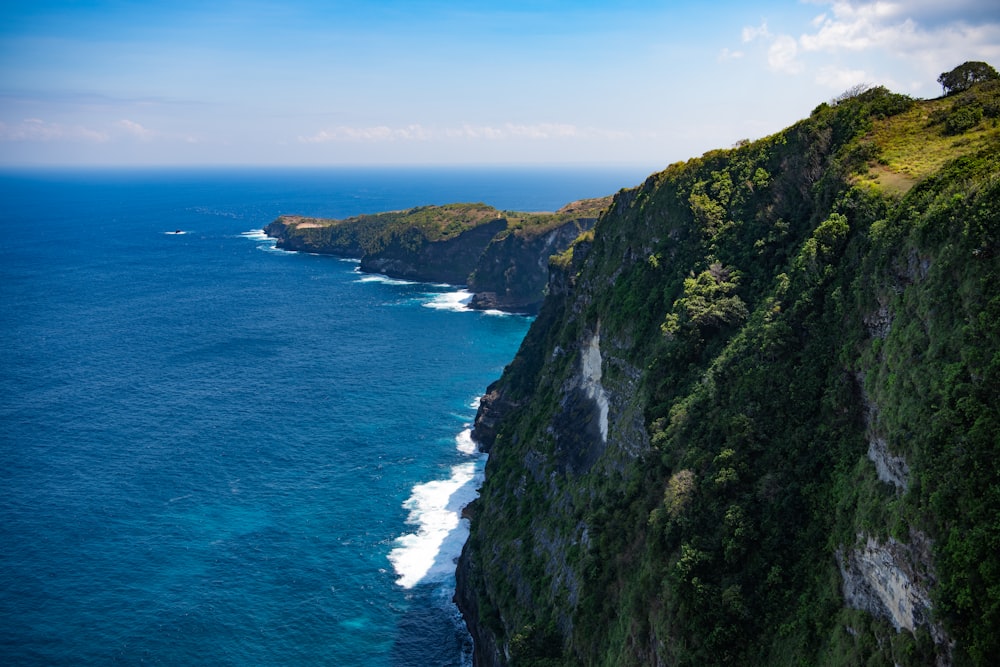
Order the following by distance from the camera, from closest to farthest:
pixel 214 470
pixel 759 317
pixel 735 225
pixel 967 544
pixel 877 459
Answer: pixel 967 544 < pixel 877 459 < pixel 759 317 < pixel 735 225 < pixel 214 470

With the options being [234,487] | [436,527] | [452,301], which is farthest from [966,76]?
[452,301]

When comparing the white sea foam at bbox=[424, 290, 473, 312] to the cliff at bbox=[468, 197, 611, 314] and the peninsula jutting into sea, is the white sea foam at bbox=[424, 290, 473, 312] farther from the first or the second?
the peninsula jutting into sea

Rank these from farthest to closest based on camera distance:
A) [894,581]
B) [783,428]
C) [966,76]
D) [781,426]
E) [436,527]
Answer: [436,527], [966,76], [781,426], [783,428], [894,581]

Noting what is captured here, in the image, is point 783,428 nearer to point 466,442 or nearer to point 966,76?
point 966,76

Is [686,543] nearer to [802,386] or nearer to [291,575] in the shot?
[802,386]

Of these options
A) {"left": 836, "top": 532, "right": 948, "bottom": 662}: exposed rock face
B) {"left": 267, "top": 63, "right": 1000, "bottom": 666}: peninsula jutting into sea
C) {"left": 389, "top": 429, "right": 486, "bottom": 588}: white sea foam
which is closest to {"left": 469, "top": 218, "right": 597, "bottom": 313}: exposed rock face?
{"left": 389, "top": 429, "right": 486, "bottom": 588}: white sea foam

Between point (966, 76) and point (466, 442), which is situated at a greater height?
point (966, 76)

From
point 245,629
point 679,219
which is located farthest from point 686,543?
point 245,629

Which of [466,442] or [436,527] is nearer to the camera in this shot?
[436,527]
